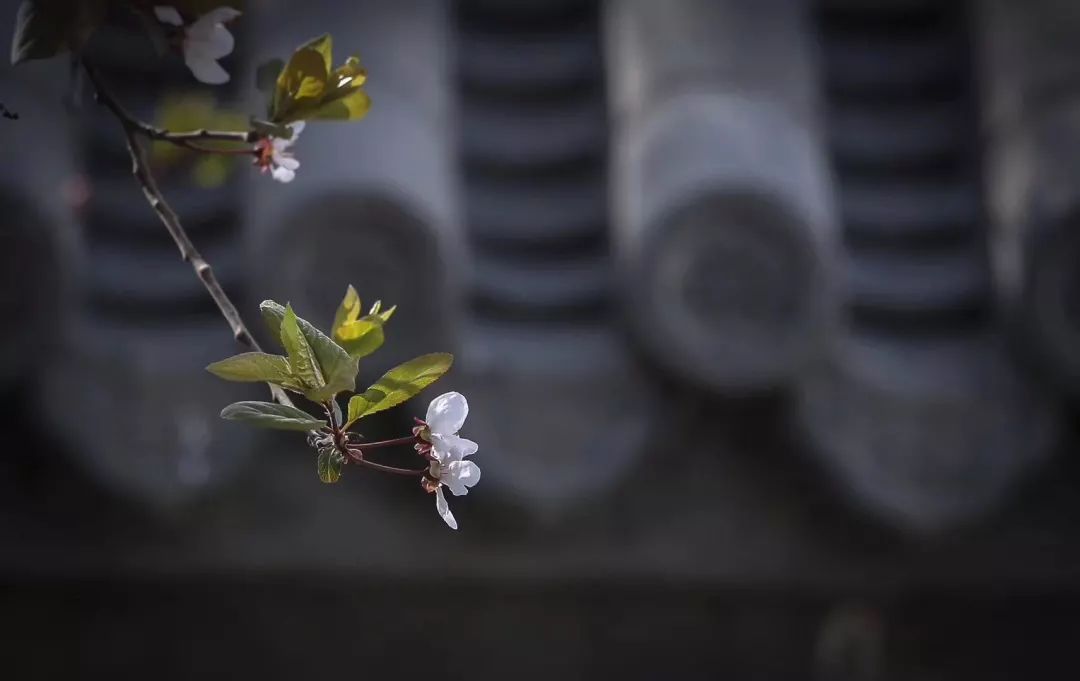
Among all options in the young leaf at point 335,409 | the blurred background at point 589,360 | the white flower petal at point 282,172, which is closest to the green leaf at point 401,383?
the young leaf at point 335,409

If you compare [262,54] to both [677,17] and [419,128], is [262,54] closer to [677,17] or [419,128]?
[419,128]

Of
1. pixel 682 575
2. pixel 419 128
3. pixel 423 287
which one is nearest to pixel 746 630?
pixel 682 575

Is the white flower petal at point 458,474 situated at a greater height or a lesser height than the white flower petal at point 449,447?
lesser

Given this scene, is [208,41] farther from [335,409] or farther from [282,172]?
[335,409]

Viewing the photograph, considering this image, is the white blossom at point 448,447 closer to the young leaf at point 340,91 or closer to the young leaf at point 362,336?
the young leaf at point 362,336

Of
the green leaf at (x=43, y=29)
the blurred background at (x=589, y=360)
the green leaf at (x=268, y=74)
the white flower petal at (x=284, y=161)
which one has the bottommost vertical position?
the blurred background at (x=589, y=360)

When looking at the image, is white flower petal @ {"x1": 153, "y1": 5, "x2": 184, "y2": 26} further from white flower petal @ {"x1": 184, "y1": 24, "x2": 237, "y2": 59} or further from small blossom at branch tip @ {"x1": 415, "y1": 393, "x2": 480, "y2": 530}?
small blossom at branch tip @ {"x1": 415, "y1": 393, "x2": 480, "y2": 530}

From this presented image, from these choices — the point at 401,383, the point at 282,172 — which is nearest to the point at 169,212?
the point at 282,172

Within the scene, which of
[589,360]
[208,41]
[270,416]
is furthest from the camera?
[589,360]
